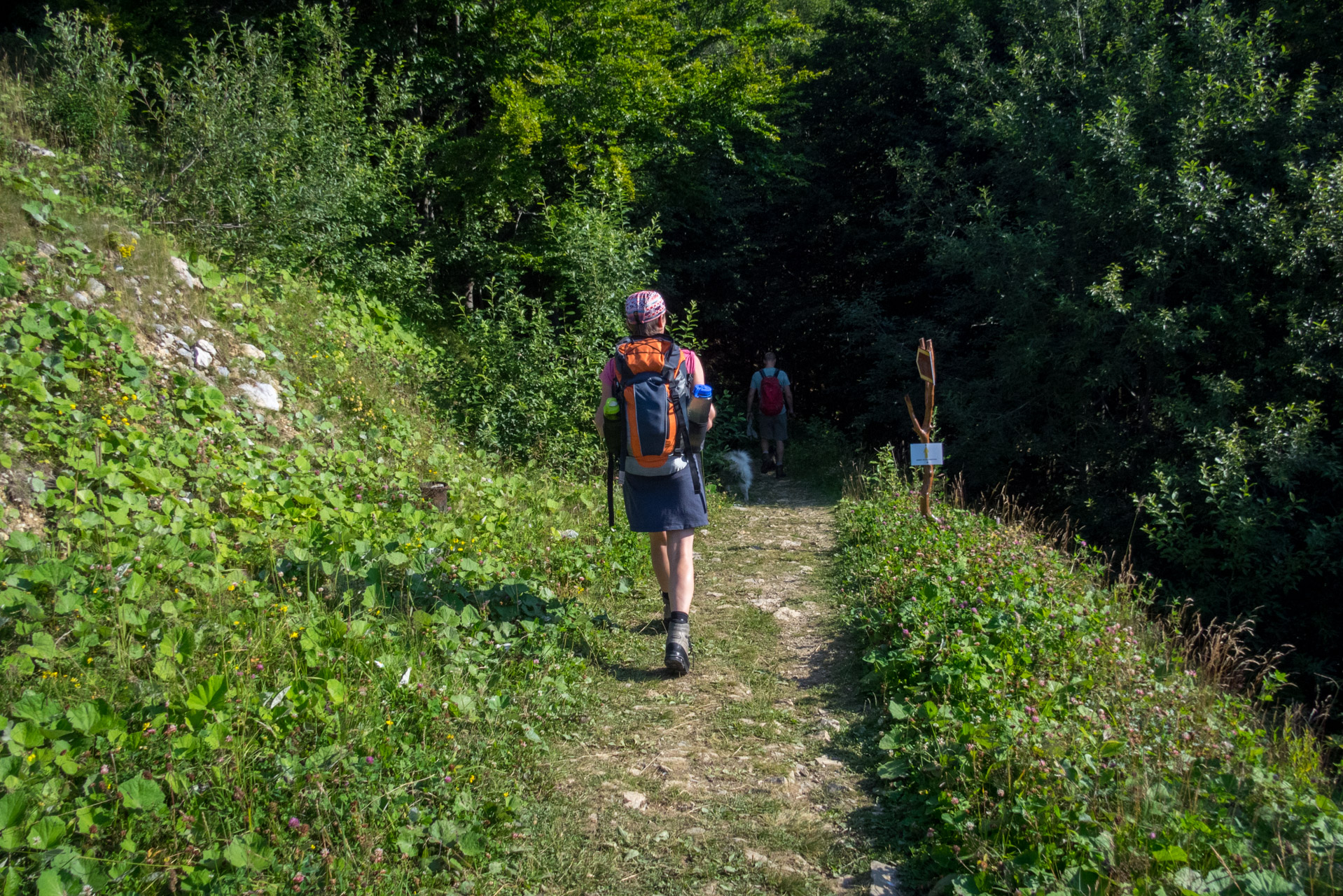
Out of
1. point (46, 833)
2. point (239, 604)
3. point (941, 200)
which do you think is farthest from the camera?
point (941, 200)

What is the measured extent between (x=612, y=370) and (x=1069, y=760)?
2.73 meters

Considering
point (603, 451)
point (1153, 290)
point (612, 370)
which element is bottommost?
point (603, 451)

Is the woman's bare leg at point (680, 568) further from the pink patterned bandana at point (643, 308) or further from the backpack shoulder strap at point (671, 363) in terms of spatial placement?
the pink patterned bandana at point (643, 308)

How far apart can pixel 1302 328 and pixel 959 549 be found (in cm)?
547

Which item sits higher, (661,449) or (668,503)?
(661,449)

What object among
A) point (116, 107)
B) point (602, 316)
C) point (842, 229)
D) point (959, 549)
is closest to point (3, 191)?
point (116, 107)

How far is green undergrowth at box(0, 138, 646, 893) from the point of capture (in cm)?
255

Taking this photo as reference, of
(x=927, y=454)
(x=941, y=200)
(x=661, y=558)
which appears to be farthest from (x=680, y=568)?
(x=941, y=200)

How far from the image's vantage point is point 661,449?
420 cm

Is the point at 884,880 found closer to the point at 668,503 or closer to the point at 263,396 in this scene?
the point at 668,503

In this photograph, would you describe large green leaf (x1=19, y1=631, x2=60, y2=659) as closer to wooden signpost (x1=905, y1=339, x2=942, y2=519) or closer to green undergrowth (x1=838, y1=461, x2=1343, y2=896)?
green undergrowth (x1=838, y1=461, x2=1343, y2=896)

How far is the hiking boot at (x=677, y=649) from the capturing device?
4.37 metres

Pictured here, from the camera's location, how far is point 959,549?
5930 mm

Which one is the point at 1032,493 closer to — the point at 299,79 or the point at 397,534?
the point at 397,534
